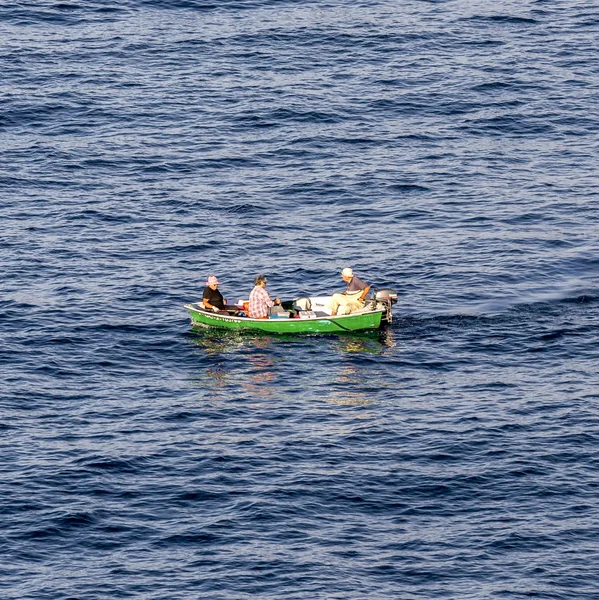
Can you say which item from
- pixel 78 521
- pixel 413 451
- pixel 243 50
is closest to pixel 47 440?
pixel 78 521

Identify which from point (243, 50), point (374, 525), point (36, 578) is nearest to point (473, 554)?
point (374, 525)

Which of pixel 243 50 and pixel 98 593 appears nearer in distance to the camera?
pixel 98 593

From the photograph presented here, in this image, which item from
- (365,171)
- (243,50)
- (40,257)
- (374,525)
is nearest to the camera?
(374,525)

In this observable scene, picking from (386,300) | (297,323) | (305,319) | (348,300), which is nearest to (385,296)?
(386,300)

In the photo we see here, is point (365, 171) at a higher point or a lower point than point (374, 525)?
higher

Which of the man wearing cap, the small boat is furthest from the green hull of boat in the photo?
the man wearing cap

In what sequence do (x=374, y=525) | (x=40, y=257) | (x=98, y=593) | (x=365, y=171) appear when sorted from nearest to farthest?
(x=98, y=593)
(x=374, y=525)
(x=40, y=257)
(x=365, y=171)

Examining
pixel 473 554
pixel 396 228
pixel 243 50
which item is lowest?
pixel 473 554

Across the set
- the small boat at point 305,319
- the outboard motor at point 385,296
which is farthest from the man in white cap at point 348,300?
the outboard motor at point 385,296

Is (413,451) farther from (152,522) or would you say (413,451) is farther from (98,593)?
(98,593)
